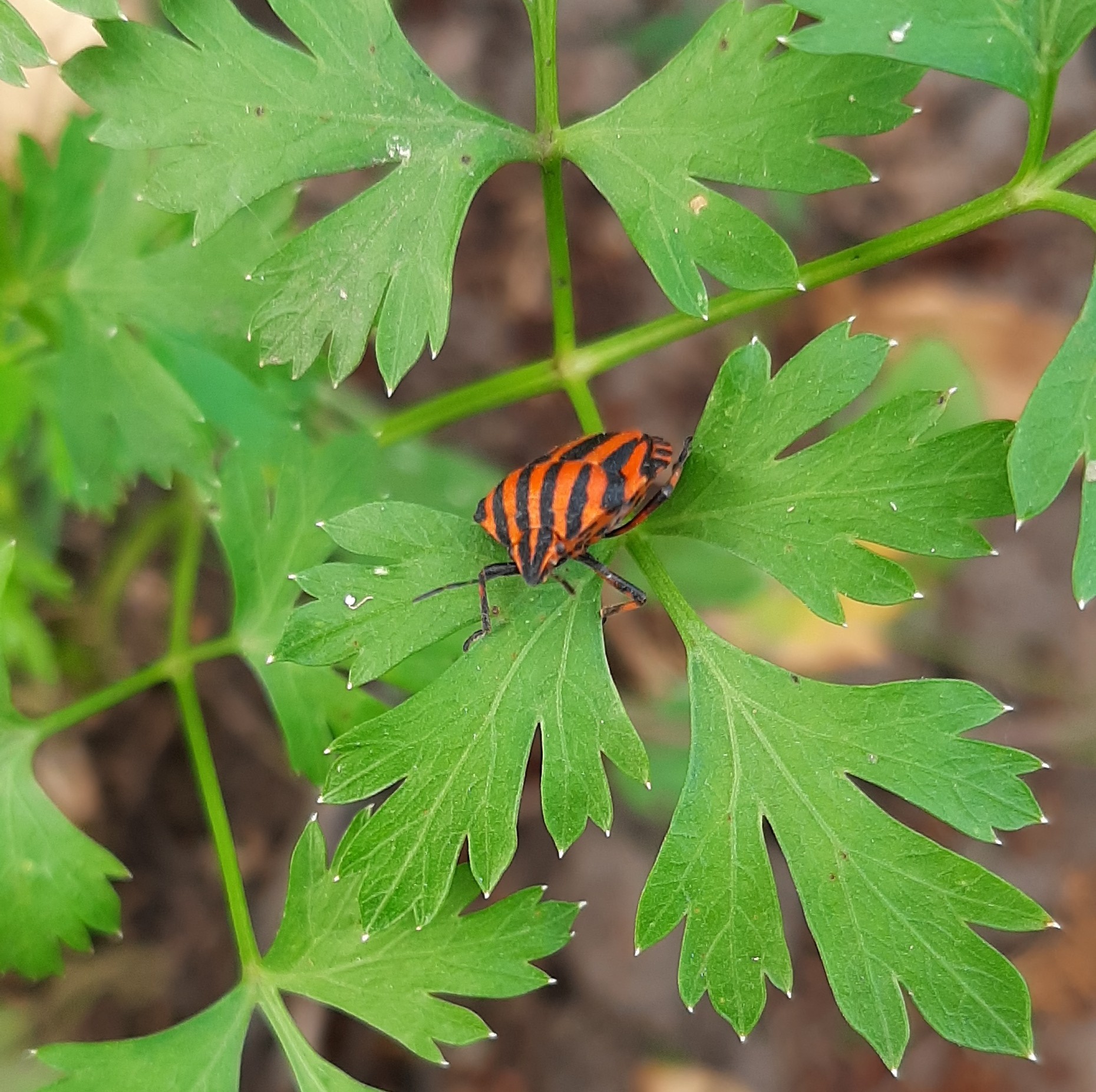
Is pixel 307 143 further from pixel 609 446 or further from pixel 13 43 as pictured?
pixel 609 446

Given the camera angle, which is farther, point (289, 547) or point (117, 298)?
point (117, 298)

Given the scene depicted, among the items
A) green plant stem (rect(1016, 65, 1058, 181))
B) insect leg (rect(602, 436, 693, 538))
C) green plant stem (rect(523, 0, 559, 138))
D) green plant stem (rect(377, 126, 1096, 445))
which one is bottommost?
insect leg (rect(602, 436, 693, 538))

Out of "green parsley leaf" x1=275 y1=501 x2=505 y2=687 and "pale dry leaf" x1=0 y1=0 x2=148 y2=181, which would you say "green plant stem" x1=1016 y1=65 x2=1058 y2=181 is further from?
"pale dry leaf" x1=0 y1=0 x2=148 y2=181

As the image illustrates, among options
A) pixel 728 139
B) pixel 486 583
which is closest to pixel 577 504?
pixel 486 583

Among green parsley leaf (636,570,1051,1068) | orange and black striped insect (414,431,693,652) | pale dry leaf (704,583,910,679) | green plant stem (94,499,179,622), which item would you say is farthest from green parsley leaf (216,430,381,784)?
pale dry leaf (704,583,910,679)

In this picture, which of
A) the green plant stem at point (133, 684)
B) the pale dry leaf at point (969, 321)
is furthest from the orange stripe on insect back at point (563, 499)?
the pale dry leaf at point (969, 321)

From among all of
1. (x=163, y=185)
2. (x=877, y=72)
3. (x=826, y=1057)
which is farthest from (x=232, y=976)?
(x=877, y=72)

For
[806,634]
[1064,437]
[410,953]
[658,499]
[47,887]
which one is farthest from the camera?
[806,634]

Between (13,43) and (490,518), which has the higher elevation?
(13,43)
